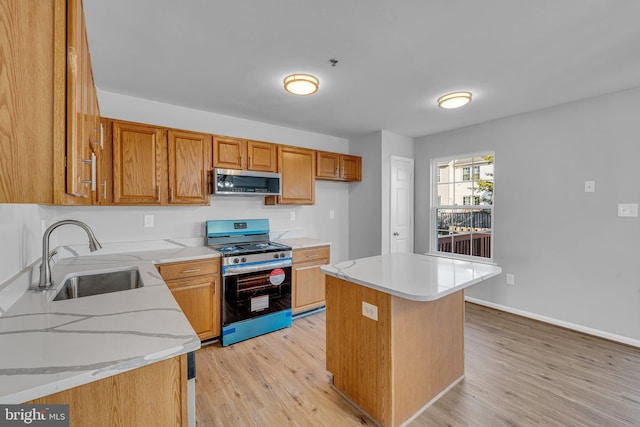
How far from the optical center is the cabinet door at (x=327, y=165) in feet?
12.7

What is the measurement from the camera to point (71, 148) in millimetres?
810

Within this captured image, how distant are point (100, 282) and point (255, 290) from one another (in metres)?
1.32

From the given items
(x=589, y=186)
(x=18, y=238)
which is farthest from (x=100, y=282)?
(x=589, y=186)

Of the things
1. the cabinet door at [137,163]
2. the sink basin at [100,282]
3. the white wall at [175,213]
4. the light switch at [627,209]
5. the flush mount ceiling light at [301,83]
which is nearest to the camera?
the white wall at [175,213]

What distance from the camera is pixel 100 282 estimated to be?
1979 mm

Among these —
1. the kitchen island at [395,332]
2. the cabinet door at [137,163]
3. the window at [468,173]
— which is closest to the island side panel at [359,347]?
the kitchen island at [395,332]

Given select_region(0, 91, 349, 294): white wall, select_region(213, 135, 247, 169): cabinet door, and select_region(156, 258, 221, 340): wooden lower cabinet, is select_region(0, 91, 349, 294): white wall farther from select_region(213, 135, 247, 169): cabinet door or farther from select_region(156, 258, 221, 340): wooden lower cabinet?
select_region(156, 258, 221, 340): wooden lower cabinet

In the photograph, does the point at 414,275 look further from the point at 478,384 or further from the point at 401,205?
the point at 401,205

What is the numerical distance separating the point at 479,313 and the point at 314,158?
2.93m

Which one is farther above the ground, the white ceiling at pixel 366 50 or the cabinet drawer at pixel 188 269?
the white ceiling at pixel 366 50

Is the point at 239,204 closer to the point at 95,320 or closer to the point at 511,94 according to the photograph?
the point at 95,320

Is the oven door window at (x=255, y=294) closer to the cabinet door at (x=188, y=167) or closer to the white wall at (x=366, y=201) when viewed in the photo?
the cabinet door at (x=188, y=167)

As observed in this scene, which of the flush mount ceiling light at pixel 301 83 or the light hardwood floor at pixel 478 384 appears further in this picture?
the flush mount ceiling light at pixel 301 83

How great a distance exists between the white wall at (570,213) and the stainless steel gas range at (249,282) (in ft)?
8.89
